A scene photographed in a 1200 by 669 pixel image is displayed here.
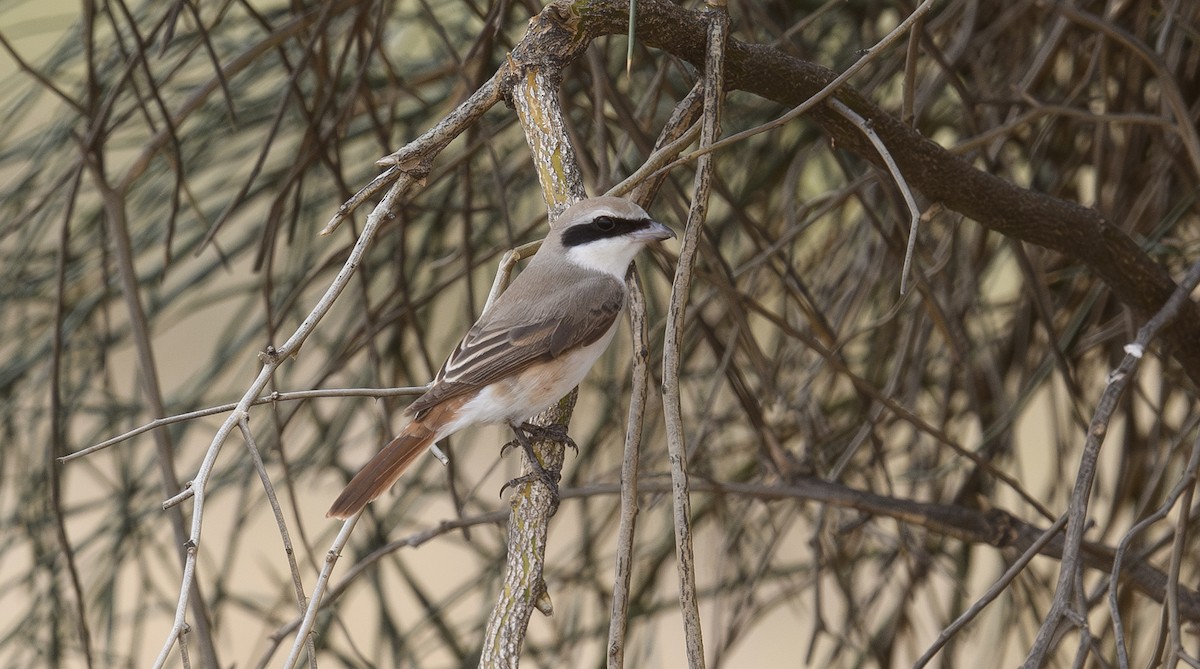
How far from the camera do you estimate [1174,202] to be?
2689 millimetres

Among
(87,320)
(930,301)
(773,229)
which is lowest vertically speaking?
(930,301)

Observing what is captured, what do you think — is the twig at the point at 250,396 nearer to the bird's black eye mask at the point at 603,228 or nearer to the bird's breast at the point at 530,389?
the bird's black eye mask at the point at 603,228

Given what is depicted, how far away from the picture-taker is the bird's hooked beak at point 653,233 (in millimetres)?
2029

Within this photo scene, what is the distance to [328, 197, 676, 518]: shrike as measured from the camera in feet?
6.49

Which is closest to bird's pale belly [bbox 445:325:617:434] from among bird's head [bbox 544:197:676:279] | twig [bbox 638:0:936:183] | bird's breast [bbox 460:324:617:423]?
bird's breast [bbox 460:324:617:423]

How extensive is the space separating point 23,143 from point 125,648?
2.89 m

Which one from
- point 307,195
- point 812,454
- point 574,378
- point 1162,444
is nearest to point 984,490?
point 1162,444

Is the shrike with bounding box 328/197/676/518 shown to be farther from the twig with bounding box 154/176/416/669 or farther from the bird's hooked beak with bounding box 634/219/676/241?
the twig with bounding box 154/176/416/669

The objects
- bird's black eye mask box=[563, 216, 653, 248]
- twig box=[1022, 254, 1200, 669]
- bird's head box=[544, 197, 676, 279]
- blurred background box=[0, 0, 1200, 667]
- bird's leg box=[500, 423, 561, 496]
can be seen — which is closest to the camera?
twig box=[1022, 254, 1200, 669]

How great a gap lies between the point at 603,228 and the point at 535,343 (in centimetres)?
24

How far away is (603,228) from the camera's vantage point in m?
2.01

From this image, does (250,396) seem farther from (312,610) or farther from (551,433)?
(551,433)

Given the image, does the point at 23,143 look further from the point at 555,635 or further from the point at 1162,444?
the point at 1162,444

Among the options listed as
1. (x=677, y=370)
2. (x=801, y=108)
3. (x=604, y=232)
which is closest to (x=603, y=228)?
(x=604, y=232)
